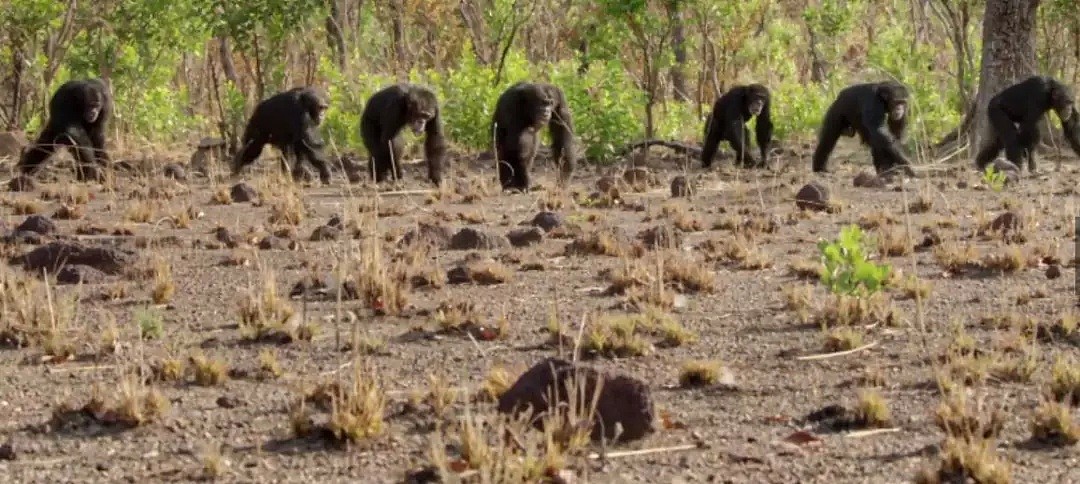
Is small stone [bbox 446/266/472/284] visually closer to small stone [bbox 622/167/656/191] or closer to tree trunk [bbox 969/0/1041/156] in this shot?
small stone [bbox 622/167/656/191]

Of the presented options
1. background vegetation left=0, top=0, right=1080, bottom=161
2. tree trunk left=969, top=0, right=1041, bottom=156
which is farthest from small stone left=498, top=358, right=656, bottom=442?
tree trunk left=969, top=0, right=1041, bottom=156

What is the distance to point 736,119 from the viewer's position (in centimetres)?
1708

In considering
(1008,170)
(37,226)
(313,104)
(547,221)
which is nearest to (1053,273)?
(547,221)

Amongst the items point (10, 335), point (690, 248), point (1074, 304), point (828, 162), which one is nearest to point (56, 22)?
point (828, 162)

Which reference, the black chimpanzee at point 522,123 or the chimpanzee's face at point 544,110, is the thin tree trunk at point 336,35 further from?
the chimpanzee's face at point 544,110

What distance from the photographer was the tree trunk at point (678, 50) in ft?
60.5

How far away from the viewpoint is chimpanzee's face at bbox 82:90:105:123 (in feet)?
51.1

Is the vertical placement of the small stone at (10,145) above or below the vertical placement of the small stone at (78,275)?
above

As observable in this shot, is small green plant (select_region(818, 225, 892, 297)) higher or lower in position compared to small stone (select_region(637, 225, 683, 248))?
lower

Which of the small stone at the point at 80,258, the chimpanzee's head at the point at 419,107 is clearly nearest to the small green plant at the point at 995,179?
the chimpanzee's head at the point at 419,107

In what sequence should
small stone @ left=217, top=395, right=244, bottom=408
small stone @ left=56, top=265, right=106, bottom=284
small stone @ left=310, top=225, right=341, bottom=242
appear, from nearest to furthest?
small stone @ left=217, top=395, right=244, bottom=408 < small stone @ left=56, top=265, right=106, bottom=284 < small stone @ left=310, top=225, right=341, bottom=242

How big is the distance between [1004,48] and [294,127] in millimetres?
6923

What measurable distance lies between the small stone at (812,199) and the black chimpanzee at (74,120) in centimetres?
641

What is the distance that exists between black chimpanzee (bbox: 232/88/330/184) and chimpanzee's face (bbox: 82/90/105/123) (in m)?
1.33
